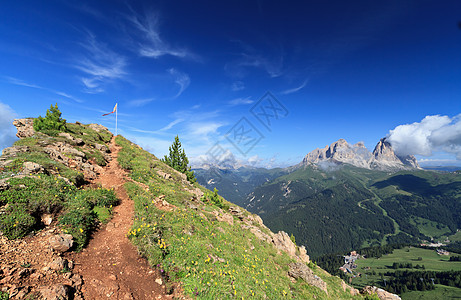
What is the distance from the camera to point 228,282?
1111 centimetres

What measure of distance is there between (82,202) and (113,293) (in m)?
7.26

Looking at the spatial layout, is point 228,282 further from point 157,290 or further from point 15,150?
point 15,150

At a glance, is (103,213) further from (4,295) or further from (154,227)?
(4,295)

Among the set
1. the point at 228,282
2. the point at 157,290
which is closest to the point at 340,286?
the point at 228,282

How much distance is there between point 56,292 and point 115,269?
302 cm

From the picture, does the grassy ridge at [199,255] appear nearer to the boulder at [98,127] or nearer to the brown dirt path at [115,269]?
the brown dirt path at [115,269]

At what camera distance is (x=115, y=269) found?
32.4 ft

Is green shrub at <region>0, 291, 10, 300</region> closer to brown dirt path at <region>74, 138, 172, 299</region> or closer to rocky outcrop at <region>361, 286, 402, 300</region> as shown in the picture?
brown dirt path at <region>74, 138, 172, 299</region>

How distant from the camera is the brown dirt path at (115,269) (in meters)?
8.58

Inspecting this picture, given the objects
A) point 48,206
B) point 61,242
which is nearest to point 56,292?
point 61,242

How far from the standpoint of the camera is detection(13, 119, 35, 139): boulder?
23.1m

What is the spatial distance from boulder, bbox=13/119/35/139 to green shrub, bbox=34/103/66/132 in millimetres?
978

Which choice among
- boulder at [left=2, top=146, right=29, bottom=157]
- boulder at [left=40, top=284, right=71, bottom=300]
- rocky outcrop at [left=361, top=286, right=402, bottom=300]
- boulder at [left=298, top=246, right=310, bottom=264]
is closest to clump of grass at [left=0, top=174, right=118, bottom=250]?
boulder at [left=40, top=284, right=71, bottom=300]

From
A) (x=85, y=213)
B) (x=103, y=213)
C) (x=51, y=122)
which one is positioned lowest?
(x=103, y=213)
